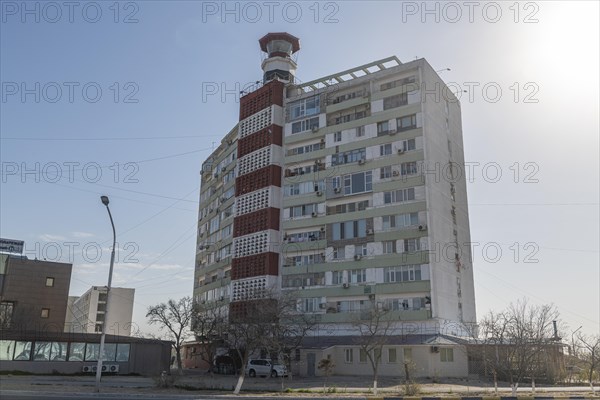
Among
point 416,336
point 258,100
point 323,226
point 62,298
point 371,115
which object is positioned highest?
point 258,100

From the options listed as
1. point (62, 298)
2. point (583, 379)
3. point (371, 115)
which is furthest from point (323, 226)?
point (62, 298)

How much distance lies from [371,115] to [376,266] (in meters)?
16.4

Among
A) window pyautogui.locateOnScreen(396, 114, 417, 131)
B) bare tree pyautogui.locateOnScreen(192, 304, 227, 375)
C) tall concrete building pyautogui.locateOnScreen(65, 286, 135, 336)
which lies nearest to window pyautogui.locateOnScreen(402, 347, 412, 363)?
bare tree pyautogui.locateOnScreen(192, 304, 227, 375)

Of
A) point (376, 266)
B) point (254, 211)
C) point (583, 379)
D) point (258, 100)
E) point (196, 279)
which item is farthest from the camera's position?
point (196, 279)

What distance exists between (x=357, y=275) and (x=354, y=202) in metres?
7.79

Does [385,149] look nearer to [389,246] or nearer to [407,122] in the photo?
[407,122]

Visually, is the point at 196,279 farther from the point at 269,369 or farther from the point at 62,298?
the point at 269,369

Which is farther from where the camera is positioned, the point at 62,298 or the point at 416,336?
the point at 62,298

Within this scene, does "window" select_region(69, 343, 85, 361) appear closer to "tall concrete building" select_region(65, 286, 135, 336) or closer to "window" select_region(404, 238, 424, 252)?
"window" select_region(404, 238, 424, 252)

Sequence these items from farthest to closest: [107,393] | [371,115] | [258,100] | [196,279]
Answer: [196,279] < [258,100] < [371,115] < [107,393]

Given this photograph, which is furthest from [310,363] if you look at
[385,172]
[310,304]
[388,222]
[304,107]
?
[304,107]

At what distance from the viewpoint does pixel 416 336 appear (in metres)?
49.0

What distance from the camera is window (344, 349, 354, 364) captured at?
51.1 meters

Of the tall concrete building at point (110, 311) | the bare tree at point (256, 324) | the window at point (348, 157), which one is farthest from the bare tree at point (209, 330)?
the tall concrete building at point (110, 311)
